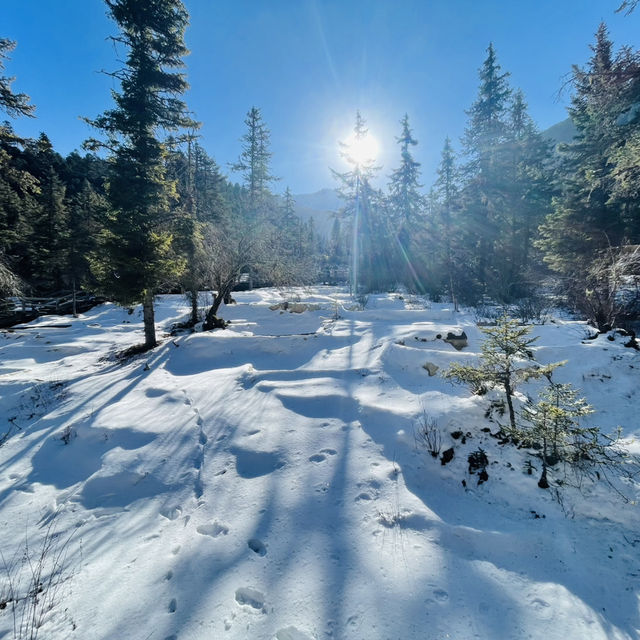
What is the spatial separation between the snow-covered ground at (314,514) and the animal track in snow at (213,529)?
0.06 feet

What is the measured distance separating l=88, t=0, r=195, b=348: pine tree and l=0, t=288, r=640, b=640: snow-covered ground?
4.25m

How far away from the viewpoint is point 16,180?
948 centimetres

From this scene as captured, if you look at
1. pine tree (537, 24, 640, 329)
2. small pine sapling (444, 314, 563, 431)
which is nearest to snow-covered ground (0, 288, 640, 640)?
small pine sapling (444, 314, 563, 431)

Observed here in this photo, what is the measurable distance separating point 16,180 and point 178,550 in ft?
41.7

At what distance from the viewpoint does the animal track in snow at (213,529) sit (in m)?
3.04

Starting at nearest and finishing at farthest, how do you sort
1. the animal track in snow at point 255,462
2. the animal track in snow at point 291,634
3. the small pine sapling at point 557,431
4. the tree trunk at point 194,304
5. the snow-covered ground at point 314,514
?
the animal track in snow at point 291,634, the snow-covered ground at point 314,514, the small pine sapling at point 557,431, the animal track in snow at point 255,462, the tree trunk at point 194,304

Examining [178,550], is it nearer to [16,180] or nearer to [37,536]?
[37,536]

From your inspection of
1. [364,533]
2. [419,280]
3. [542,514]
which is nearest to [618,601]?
[542,514]

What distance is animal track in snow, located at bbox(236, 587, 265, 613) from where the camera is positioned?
2359 mm

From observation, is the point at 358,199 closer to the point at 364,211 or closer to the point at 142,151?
the point at 364,211

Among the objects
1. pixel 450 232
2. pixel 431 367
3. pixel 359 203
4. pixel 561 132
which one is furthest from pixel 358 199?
pixel 561 132

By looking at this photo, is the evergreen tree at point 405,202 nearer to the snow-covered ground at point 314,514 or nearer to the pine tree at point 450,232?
the pine tree at point 450,232

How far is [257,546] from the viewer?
2.89 metres

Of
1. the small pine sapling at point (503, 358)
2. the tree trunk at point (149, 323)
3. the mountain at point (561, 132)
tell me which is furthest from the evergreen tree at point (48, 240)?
the mountain at point (561, 132)
